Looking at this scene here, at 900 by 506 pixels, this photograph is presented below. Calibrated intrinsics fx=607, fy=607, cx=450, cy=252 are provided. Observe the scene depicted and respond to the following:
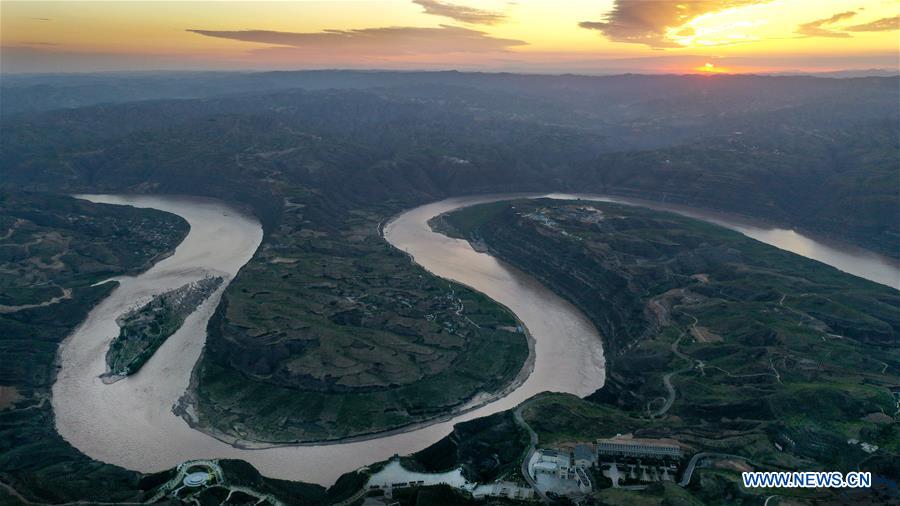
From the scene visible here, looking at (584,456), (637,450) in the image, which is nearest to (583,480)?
(584,456)

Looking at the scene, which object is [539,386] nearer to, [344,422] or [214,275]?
[344,422]

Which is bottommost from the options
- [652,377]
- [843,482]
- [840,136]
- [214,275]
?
[214,275]

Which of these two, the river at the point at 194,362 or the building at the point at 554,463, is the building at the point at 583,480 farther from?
the river at the point at 194,362

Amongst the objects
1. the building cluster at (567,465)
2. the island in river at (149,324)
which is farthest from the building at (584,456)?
the island in river at (149,324)

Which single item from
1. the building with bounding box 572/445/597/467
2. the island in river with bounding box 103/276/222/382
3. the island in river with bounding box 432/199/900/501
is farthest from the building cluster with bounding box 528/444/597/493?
the island in river with bounding box 103/276/222/382

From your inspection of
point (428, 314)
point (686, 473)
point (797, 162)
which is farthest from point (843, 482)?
point (797, 162)

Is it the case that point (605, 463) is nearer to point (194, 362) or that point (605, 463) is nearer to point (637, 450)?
point (637, 450)

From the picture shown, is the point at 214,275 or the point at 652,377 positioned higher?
the point at 652,377
